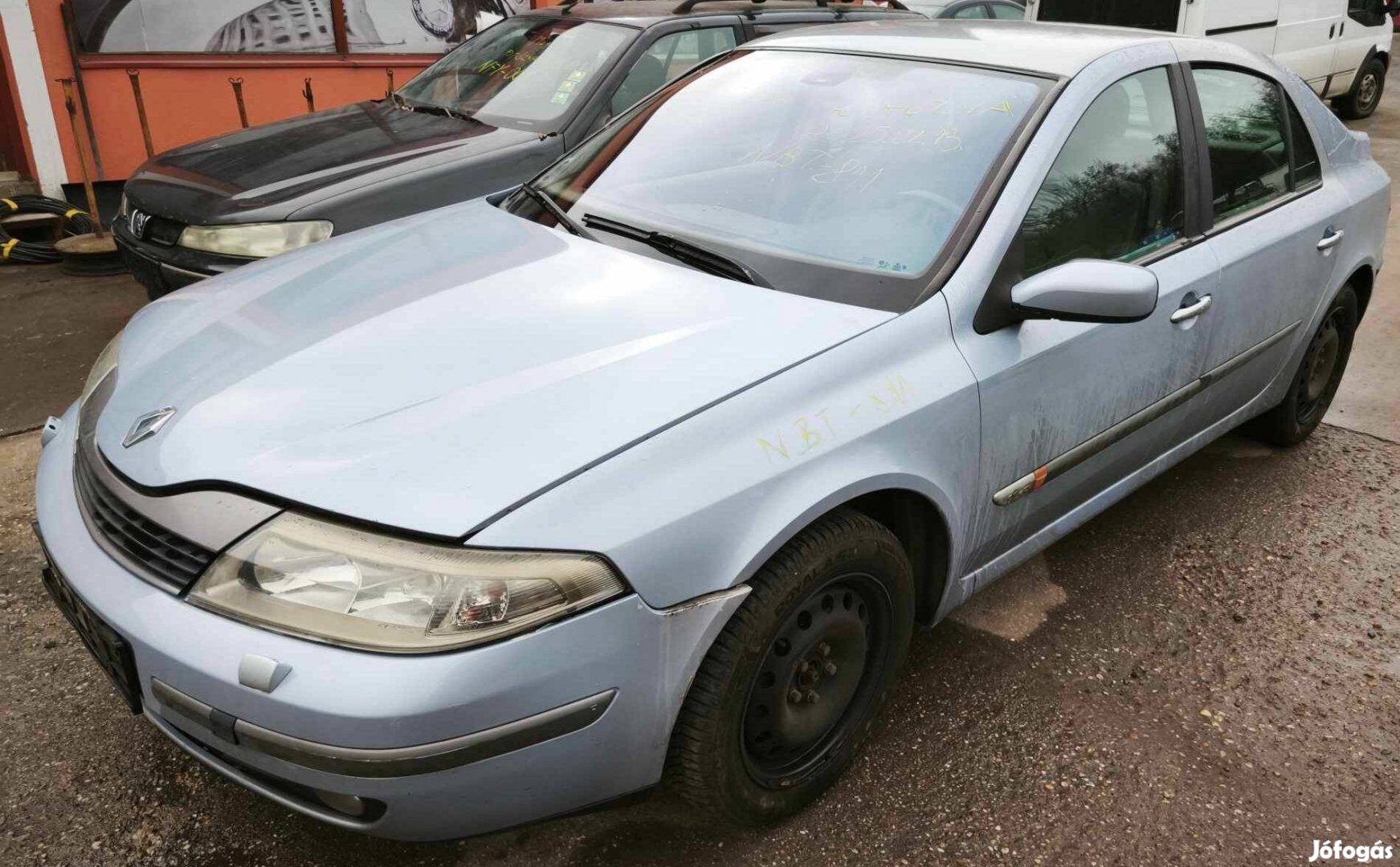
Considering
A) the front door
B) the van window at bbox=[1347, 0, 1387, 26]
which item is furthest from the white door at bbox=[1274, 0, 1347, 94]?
the front door

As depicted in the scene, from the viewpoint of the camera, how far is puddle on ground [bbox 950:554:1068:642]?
9.70 ft

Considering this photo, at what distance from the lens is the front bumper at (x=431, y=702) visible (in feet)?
5.28

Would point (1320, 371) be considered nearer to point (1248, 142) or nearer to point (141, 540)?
point (1248, 142)

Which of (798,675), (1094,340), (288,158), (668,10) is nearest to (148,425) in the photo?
(798,675)

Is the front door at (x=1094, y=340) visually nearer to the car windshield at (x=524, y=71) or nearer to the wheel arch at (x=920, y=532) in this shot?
the wheel arch at (x=920, y=532)

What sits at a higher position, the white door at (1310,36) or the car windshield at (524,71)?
the car windshield at (524,71)

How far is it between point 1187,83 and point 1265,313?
0.74 metres

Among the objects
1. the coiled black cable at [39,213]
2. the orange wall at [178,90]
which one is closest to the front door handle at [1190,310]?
the coiled black cable at [39,213]

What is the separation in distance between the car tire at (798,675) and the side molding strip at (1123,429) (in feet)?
1.28

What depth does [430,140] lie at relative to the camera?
15.2ft

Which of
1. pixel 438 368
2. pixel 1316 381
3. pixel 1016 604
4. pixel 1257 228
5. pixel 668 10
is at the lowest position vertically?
pixel 1016 604

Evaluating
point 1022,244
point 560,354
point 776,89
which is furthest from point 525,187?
point 1022,244

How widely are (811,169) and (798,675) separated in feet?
3.97

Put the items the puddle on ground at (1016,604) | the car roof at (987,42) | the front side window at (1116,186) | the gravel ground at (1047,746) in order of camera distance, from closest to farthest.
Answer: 1. the gravel ground at (1047,746)
2. the front side window at (1116,186)
3. the car roof at (987,42)
4. the puddle on ground at (1016,604)
